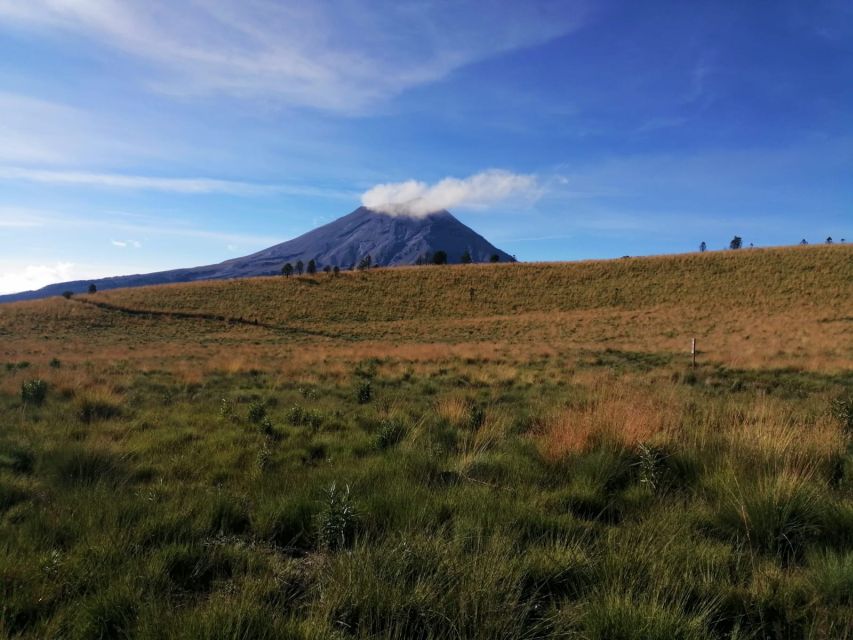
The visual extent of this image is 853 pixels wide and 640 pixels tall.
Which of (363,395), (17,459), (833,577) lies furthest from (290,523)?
(363,395)

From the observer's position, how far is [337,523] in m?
3.15

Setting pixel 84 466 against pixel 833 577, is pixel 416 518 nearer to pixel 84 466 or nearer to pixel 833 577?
pixel 833 577

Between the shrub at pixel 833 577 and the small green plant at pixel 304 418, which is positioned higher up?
the shrub at pixel 833 577

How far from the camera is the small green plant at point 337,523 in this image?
3061 millimetres

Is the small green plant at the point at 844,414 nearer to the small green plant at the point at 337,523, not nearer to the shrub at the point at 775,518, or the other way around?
the shrub at the point at 775,518

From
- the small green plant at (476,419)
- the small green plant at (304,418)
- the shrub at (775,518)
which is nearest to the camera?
the shrub at (775,518)

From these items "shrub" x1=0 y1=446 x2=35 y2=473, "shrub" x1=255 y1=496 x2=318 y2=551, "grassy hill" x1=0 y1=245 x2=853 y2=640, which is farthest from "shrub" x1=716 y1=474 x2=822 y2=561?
"shrub" x1=0 y1=446 x2=35 y2=473

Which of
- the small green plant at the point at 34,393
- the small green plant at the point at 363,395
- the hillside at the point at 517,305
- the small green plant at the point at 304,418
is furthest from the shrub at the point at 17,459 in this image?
the hillside at the point at 517,305

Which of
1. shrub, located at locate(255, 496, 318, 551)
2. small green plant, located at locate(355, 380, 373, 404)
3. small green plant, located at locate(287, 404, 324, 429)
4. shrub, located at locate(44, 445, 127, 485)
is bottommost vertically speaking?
small green plant, located at locate(355, 380, 373, 404)

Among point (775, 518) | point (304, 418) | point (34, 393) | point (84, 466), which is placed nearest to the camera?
point (775, 518)

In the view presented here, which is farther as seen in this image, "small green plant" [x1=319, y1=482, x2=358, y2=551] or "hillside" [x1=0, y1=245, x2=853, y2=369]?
"hillside" [x1=0, y1=245, x2=853, y2=369]

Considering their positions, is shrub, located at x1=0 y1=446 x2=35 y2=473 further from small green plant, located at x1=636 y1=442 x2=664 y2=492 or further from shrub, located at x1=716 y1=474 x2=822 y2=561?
shrub, located at x1=716 y1=474 x2=822 y2=561

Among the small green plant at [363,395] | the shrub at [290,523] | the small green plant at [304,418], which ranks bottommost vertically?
the small green plant at [363,395]

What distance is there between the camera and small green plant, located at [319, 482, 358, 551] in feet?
10.0
